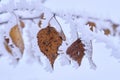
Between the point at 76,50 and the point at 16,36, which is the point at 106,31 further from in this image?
the point at 16,36

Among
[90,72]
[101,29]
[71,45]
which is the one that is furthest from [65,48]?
[90,72]

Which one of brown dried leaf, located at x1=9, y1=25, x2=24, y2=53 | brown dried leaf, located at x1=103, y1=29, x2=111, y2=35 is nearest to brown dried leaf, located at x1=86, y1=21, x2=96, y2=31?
brown dried leaf, located at x1=103, y1=29, x2=111, y2=35

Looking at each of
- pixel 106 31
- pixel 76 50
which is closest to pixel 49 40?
pixel 76 50

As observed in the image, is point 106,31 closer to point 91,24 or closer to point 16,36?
point 91,24

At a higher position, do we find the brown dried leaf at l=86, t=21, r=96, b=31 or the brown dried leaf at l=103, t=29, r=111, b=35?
the brown dried leaf at l=86, t=21, r=96, b=31

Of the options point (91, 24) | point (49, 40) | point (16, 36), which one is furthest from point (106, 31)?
point (16, 36)

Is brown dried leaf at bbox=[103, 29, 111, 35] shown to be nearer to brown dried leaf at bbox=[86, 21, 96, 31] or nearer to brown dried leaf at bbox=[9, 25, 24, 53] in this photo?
brown dried leaf at bbox=[86, 21, 96, 31]

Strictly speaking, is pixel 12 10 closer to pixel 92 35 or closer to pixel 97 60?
pixel 92 35
